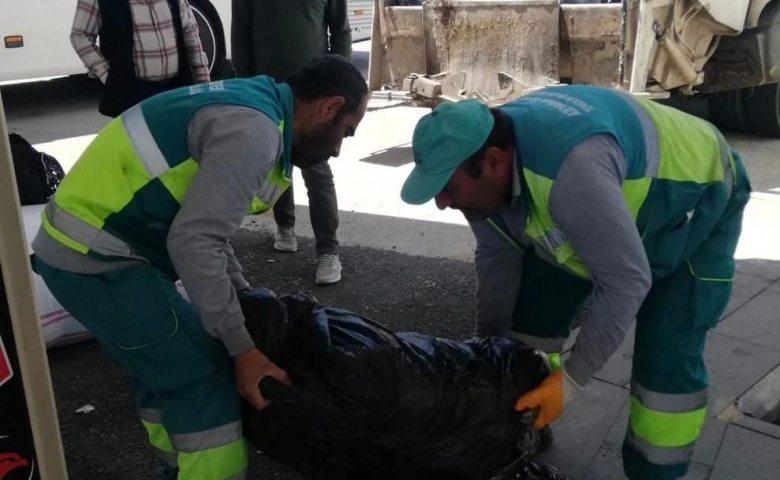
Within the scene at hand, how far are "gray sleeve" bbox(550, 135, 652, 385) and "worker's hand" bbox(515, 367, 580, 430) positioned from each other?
7.1 inches

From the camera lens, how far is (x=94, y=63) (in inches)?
154

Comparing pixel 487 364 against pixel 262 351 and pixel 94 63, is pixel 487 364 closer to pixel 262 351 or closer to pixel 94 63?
pixel 262 351

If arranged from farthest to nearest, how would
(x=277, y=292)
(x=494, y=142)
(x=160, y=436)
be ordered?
(x=277, y=292) → (x=160, y=436) → (x=494, y=142)

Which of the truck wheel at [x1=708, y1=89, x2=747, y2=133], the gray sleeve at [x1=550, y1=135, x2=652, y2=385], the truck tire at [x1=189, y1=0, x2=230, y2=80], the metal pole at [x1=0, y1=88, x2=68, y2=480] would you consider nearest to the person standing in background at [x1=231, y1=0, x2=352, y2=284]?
the gray sleeve at [x1=550, y1=135, x2=652, y2=385]

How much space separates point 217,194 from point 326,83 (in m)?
0.46

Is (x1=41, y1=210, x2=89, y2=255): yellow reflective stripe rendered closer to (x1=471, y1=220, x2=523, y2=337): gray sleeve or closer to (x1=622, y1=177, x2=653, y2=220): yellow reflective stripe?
(x1=471, y1=220, x2=523, y2=337): gray sleeve

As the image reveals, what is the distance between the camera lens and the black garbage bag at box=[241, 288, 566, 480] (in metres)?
2.10

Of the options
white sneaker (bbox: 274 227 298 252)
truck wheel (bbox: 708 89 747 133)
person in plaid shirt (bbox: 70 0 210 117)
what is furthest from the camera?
truck wheel (bbox: 708 89 747 133)

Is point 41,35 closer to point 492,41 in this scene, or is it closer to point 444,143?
point 492,41

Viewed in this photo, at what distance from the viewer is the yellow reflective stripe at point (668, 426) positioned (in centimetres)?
232

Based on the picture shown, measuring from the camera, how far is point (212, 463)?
7.00 feet

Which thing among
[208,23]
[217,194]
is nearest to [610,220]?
[217,194]

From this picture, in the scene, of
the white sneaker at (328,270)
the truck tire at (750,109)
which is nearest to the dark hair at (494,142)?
the white sneaker at (328,270)

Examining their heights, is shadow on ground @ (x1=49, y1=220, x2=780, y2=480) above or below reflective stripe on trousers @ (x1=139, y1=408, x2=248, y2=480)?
below
